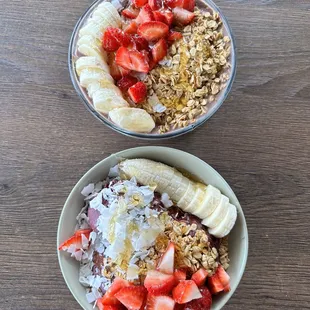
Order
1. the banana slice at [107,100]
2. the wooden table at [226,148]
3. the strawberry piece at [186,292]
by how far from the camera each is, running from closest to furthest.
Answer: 1. the strawberry piece at [186,292]
2. the banana slice at [107,100]
3. the wooden table at [226,148]

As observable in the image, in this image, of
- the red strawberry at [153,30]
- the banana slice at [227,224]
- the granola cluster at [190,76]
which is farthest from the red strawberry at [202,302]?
the red strawberry at [153,30]

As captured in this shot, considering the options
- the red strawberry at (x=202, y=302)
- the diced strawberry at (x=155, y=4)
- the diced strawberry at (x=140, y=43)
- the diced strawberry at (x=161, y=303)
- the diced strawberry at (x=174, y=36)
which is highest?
the diced strawberry at (x=155, y=4)

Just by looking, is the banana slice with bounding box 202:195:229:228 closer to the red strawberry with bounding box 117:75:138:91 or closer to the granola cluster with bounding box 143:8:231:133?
the granola cluster with bounding box 143:8:231:133

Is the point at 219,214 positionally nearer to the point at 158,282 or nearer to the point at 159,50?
the point at 158,282

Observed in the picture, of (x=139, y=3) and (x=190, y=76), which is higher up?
(x=139, y=3)

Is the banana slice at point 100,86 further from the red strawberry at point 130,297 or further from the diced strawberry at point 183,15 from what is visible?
the red strawberry at point 130,297

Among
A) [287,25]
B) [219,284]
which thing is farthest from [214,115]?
[219,284]

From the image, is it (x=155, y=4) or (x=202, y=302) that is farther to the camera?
(x=155, y=4)

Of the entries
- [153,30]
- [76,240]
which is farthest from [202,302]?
[153,30]
